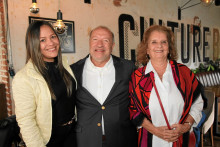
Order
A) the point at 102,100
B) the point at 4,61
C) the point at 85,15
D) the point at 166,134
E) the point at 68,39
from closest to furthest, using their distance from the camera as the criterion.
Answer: the point at 166,134 < the point at 102,100 < the point at 4,61 < the point at 68,39 < the point at 85,15

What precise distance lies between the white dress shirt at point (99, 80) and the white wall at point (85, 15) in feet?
5.88

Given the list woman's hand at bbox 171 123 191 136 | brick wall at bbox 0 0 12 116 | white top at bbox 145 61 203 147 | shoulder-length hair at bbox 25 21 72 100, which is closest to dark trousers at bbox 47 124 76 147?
shoulder-length hair at bbox 25 21 72 100

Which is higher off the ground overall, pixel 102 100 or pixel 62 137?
pixel 102 100

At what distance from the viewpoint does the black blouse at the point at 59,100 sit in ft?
4.81

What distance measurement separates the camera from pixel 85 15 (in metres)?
3.87

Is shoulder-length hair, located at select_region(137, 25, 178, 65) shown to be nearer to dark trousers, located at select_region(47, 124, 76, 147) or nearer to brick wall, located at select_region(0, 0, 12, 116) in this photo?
dark trousers, located at select_region(47, 124, 76, 147)

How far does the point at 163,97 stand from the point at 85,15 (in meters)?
2.77

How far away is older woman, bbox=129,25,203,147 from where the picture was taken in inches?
63.5

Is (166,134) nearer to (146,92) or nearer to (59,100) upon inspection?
(146,92)

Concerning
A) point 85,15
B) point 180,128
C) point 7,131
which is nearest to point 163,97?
point 180,128

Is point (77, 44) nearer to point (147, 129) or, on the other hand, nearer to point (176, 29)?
point (147, 129)

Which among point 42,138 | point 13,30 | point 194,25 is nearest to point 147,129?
point 42,138

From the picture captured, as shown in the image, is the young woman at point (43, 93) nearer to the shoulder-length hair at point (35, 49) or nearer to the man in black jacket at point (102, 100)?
the shoulder-length hair at point (35, 49)

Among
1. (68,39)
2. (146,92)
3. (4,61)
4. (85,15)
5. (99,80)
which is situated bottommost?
(146,92)
